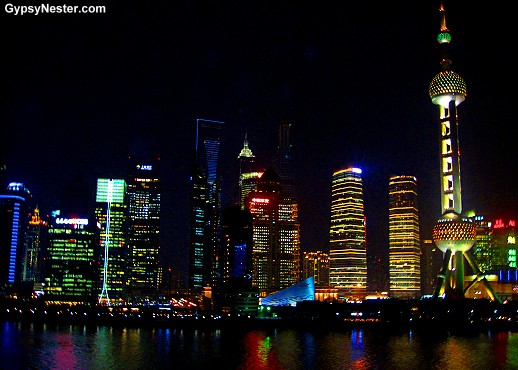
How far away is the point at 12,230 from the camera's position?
173125 millimetres

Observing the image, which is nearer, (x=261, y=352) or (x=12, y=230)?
(x=261, y=352)

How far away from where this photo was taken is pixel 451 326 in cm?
10281

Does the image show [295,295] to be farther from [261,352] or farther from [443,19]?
[261,352]

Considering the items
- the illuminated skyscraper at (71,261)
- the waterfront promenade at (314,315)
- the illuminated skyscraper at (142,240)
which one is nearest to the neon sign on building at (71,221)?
the illuminated skyscraper at (71,261)

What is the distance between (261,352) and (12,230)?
418 ft

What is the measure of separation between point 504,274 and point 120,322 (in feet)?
266

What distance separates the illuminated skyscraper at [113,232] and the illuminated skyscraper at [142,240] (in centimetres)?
208

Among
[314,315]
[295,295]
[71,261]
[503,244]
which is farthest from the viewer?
[503,244]

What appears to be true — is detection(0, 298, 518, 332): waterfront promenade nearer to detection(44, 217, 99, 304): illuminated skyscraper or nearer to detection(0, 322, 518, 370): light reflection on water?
detection(44, 217, 99, 304): illuminated skyscraper

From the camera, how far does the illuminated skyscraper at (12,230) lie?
171 metres

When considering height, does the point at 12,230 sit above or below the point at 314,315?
above

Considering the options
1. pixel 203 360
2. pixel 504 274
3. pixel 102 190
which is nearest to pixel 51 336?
pixel 203 360

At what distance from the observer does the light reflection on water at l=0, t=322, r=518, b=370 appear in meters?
54.4

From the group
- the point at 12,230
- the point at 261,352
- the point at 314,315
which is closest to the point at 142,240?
the point at 12,230
